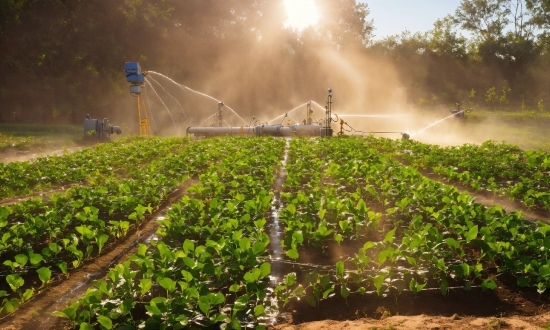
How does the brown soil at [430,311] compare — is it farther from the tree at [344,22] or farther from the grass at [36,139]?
the tree at [344,22]

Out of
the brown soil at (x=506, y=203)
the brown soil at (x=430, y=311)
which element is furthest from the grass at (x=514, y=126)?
the brown soil at (x=430, y=311)

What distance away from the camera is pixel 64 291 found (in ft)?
18.9

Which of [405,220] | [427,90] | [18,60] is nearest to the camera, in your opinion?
[405,220]

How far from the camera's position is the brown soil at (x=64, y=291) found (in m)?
4.98

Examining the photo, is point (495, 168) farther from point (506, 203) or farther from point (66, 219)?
point (66, 219)

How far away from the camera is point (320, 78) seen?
58.7m

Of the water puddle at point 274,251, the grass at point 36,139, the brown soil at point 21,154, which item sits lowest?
the water puddle at point 274,251

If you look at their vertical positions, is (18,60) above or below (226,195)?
above

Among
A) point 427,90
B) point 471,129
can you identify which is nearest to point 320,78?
point 427,90

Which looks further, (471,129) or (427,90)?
(427,90)

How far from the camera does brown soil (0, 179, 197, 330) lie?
498cm

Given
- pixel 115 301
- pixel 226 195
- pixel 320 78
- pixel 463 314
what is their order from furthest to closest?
pixel 320 78 → pixel 226 195 → pixel 463 314 → pixel 115 301

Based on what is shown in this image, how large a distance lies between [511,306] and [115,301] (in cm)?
369

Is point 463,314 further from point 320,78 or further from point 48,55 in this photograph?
point 320,78
